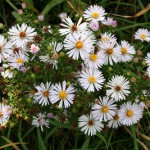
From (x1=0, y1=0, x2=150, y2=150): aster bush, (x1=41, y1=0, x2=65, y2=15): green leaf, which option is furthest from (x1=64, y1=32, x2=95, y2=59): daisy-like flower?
(x1=41, y1=0, x2=65, y2=15): green leaf

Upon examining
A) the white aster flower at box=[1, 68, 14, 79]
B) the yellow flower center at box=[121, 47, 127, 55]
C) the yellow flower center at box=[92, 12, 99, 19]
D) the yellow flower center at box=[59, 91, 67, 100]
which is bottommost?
the yellow flower center at box=[59, 91, 67, 100]

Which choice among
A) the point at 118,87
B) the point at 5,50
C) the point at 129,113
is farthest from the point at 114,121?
the point at 5,50

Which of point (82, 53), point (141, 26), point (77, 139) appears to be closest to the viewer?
point (82, 53)

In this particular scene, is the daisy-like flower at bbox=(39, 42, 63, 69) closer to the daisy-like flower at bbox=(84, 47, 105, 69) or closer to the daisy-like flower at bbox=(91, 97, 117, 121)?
the daisy-like flower at bbox=(84, 47, 105, 69)

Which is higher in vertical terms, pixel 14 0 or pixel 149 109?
pixel 14 0

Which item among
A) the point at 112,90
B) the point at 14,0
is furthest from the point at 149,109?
the point at 14,0

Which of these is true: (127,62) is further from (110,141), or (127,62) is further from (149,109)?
(110,141)
